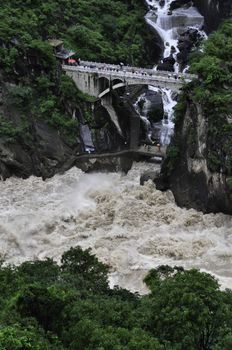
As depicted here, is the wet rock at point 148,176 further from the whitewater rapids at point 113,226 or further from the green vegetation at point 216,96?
the green vegetation at point 216,96

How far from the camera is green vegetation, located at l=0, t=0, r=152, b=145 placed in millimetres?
57281

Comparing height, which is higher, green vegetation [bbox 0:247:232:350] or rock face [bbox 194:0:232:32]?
green vegetation [bbox 0:247:232:350]

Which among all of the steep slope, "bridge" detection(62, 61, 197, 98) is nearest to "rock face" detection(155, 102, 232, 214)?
the steep slope

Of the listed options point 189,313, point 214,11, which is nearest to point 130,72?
point 214,11

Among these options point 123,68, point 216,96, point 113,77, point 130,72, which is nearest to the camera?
point 216,96

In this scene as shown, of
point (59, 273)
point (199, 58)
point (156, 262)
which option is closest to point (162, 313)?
point (59, 273)

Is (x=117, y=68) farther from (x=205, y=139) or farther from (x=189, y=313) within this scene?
(x=189, y=313)

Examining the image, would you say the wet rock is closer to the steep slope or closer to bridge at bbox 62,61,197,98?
the steep slope

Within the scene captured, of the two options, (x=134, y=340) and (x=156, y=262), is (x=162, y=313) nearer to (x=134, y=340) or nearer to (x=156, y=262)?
(x=134, y=340)

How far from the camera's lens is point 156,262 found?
43531 millimetres

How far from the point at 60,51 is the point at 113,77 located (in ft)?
22.8

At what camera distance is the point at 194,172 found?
51.0 m

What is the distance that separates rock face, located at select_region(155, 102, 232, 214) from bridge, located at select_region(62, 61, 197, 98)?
3.51 metres

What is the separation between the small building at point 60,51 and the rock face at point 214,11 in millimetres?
17144
